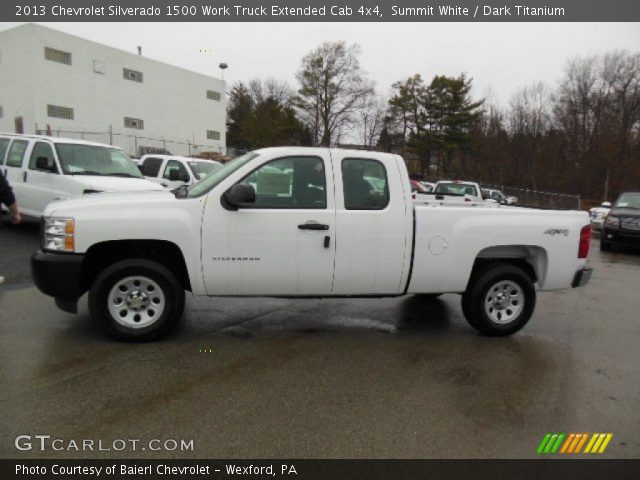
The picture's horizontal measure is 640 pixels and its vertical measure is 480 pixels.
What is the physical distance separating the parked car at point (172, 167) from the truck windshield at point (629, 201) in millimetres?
12140

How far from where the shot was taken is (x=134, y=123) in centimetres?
3431

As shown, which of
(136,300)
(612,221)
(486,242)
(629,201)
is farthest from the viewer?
(629,201)

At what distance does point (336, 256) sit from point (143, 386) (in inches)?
83.8

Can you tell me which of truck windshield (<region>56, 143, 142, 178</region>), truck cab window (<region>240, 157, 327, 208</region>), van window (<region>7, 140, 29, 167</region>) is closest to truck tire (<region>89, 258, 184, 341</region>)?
truck cab window (<region>240, 157, 327, 208</region>)

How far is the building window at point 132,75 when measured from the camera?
33559mm

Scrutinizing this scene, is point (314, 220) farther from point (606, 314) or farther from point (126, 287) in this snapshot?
point (606, 314)

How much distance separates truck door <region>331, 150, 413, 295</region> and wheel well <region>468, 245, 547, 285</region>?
3.42 ft

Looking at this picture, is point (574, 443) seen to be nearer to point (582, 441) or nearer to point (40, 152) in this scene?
point (582, 441)

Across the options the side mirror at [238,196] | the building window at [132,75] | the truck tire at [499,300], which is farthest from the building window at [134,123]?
the truck tire at [499,300]

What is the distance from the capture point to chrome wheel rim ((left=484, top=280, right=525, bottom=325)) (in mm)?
5418

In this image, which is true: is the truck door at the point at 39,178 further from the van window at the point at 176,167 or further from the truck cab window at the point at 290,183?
the truck cab window at the point at 290,183

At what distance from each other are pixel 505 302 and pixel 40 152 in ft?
30.2

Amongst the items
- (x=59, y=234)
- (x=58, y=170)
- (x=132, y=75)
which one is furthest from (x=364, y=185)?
(x=132, y=75)
